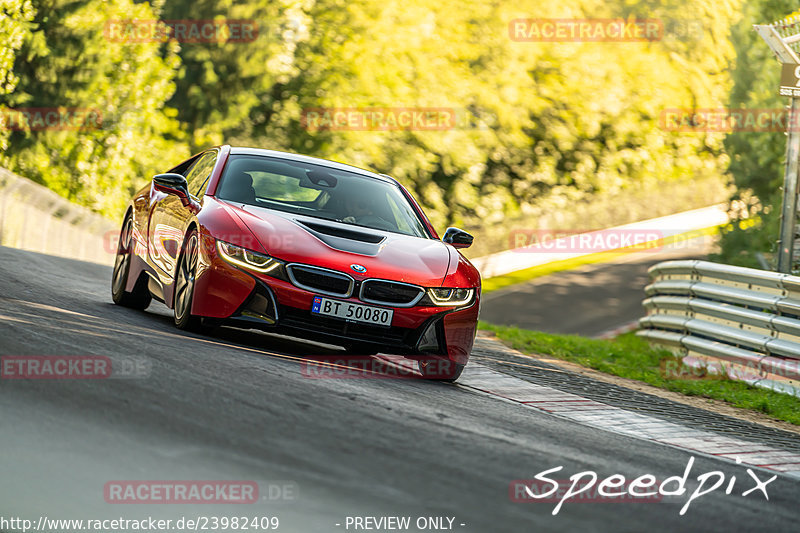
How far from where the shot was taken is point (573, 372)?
10.8m

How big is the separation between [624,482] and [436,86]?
114ft

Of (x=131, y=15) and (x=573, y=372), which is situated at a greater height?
(x=131, y=15)

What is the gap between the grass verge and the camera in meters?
9.62

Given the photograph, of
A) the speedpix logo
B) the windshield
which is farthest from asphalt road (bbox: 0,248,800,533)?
the windshield

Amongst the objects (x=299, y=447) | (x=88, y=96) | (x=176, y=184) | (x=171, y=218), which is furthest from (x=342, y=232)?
(x=88, y=96)

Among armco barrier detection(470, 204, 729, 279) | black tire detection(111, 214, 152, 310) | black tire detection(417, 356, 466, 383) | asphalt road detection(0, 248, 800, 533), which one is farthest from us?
armco barrier detection(470, 204, 729, 279)

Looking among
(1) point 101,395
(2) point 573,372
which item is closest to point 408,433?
(1) point 101,395

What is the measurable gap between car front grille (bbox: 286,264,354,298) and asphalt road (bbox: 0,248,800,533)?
566mm

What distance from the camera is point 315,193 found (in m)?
8.69

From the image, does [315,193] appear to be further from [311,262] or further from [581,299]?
[581,299]

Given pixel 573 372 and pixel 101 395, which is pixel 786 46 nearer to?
pixel 573 372

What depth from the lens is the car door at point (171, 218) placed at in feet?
27.5

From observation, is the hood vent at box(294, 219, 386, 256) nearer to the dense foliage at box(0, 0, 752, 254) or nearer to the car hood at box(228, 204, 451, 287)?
the car hood at box(228, 204, 451, 287)

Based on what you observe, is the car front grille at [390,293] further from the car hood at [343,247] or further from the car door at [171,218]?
the car door at [171,218]
